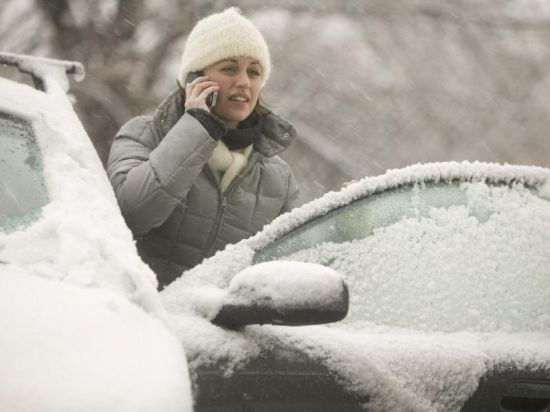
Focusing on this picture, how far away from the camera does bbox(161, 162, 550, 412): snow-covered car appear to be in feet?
4.97

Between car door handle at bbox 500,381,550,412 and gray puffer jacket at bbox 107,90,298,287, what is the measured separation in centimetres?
112

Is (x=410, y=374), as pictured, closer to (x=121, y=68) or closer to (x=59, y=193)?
(x=59, y=193)

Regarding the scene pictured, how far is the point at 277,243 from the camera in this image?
184 cm

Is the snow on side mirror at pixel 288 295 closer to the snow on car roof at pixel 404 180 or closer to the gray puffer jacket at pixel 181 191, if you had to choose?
the snow on car roof at pixel 404 180

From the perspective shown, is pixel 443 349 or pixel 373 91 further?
pixel 373 91

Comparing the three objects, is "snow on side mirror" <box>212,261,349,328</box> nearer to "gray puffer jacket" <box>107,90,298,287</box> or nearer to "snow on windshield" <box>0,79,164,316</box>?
"snow on windshield" <box>0,79,164,316</box>

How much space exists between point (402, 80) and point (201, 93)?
350 inches

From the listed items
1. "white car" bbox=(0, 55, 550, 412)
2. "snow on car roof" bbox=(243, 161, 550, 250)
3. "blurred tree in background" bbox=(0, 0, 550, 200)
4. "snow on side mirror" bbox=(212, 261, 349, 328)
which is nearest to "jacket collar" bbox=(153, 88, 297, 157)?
"white car" bbox=(0, 55, 550, 412)

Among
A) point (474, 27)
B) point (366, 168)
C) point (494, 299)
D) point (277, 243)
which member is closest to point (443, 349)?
point (494, 299)

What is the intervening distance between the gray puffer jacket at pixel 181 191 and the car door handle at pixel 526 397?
1121 mm

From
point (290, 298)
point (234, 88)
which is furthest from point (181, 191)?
point (290, 298)

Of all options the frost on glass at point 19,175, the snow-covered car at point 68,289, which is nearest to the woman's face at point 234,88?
the snow-covered car at point 68,289

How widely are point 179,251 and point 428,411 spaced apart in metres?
1.12

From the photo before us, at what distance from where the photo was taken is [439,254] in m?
1.90
